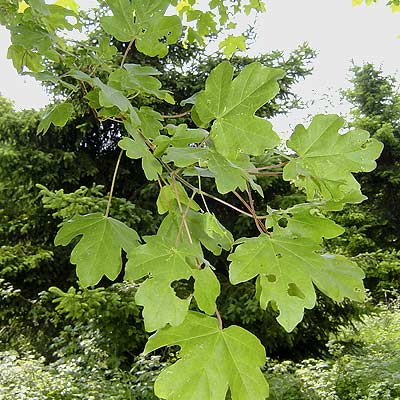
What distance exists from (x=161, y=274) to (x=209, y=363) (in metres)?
0.11

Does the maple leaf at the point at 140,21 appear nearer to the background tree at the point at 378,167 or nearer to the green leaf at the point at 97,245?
the green leaf at the point at 97,245

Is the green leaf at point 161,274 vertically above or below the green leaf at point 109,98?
below

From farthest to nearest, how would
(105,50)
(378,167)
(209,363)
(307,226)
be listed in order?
(378,167), (105,50), (307,226), (209,363)

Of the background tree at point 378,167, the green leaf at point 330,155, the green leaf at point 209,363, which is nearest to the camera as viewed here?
the green leaf at point 209,363

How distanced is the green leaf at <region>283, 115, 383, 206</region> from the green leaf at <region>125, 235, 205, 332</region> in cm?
17

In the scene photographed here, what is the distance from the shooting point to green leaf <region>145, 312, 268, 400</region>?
0.54 meters

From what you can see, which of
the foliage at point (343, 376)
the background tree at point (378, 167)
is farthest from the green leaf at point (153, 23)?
the background tree at point (378, 167)

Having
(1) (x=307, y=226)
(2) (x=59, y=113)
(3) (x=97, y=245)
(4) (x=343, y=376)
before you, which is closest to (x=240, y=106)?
(1) (x=307, y=226)

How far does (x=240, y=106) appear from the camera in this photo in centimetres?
61

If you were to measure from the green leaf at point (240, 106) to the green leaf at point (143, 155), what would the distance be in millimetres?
88

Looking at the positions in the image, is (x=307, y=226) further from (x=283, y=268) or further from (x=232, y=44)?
(x=232, y=44)

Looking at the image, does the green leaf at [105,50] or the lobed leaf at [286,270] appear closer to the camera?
the lobed leaf at [286,270]

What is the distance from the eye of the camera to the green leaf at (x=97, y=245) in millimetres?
713

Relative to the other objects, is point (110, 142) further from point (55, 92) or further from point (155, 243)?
point (155, 243)
